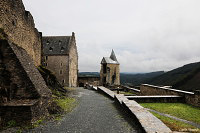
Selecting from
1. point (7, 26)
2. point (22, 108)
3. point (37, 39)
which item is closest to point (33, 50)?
point (37, 39)

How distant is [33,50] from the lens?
534 inches

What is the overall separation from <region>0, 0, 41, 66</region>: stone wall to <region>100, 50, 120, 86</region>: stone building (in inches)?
1348

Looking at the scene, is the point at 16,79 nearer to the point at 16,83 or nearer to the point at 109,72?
the point at 16,83

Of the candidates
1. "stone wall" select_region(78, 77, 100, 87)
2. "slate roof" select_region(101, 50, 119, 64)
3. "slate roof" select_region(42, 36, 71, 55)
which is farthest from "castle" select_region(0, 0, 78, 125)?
"slate roof" select_region(101, 50, 119, 64)

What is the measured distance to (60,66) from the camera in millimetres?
35250

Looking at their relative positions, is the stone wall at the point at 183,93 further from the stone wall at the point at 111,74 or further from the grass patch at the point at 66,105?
the stone wall at the point at 111,74

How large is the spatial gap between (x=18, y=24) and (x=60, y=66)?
84.4ft

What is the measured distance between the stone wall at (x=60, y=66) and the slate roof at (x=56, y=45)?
125 centimetres

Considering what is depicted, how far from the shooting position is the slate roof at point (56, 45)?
3572 cm

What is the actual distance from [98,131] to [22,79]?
14.5 ft

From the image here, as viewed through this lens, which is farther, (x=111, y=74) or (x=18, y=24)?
(x=111, y=74)

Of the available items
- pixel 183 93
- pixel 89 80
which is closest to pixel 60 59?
pixel 89 80

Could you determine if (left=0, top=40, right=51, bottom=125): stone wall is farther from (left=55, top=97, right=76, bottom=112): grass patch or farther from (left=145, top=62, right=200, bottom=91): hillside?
(left=145, top=62, right=200, bottom=91): hillside

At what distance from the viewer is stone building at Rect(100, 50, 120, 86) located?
46.7 meters
